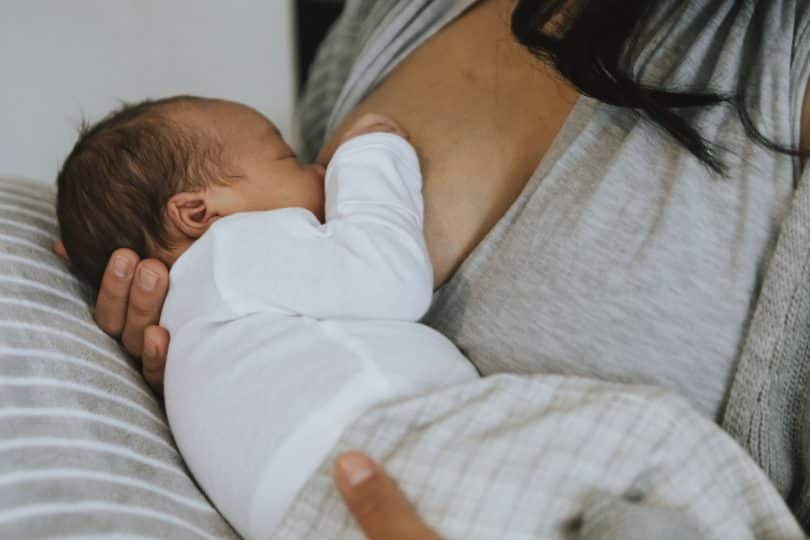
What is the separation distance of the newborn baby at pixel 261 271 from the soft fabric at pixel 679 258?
0.23ft

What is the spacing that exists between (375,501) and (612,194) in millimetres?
345

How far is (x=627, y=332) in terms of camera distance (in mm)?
682

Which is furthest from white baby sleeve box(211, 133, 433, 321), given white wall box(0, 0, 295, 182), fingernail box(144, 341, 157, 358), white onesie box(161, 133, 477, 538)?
white wall box(0, 0, 295, 182)

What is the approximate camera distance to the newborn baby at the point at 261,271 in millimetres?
650

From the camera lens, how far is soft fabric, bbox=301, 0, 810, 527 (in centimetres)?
63

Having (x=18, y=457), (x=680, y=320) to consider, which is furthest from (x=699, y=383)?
(x=18, y=457)

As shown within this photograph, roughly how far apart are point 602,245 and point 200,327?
358mm

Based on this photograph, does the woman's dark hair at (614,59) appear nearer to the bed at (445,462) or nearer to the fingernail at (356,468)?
the bed at (445,462)

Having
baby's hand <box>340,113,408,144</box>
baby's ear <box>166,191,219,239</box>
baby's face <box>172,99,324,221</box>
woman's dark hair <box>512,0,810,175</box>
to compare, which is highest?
woman's dark hair <box>512,0,810,175</box>

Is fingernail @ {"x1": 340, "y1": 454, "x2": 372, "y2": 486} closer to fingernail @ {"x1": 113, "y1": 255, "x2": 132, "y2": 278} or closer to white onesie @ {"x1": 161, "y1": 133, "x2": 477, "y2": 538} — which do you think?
white onesie @ {"x1": 161, "y1": 133, "x2": 477, "y2": 538}

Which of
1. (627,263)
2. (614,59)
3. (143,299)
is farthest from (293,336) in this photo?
(614,59)

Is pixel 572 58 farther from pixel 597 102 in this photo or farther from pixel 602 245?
pixel 602 245

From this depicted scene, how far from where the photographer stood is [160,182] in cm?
80

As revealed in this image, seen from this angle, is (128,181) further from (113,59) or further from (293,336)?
(113,59)
